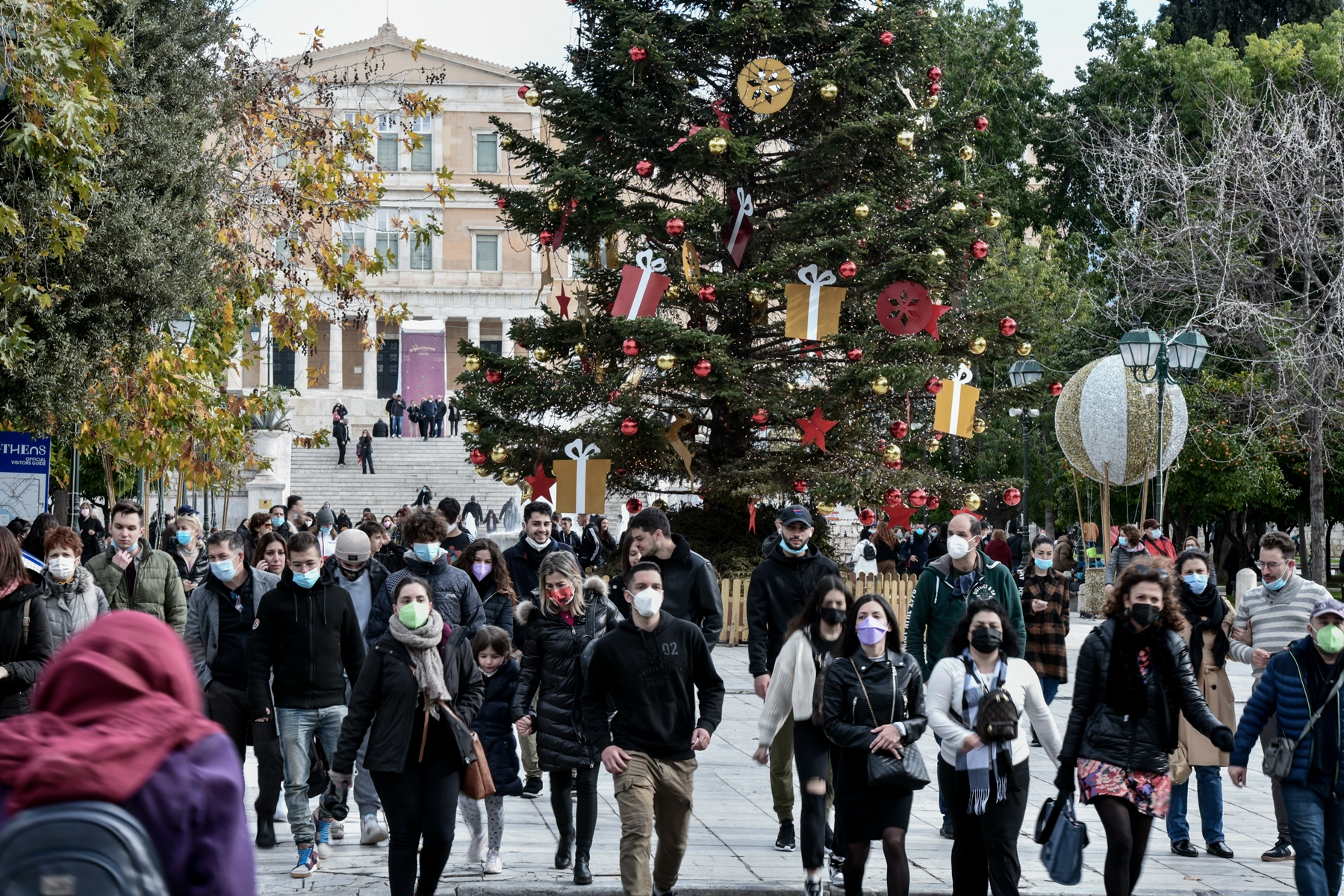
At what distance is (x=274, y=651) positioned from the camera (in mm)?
7738

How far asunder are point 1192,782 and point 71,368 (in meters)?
11.2

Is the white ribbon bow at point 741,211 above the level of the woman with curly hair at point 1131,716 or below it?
above

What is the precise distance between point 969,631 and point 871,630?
1.44 ft

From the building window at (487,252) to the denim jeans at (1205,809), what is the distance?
205 ft

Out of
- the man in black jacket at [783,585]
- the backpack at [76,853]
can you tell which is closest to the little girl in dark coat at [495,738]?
the man in black jacket at [783,585]

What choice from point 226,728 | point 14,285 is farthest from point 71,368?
point 226,728

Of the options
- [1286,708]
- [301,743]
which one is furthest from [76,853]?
[1286,708]

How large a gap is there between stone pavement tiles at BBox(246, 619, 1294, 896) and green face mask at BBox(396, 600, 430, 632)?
153 cm

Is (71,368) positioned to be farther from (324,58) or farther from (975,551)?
(324,58)

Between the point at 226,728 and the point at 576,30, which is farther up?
the point at 576,30

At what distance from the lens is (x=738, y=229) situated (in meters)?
18.5

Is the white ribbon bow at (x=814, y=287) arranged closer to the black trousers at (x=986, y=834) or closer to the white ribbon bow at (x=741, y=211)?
the white ribbon bow at (x=741, y=211)

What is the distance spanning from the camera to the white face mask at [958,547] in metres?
8.30

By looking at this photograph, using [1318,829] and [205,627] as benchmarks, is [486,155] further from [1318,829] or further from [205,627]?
[1318,829]
